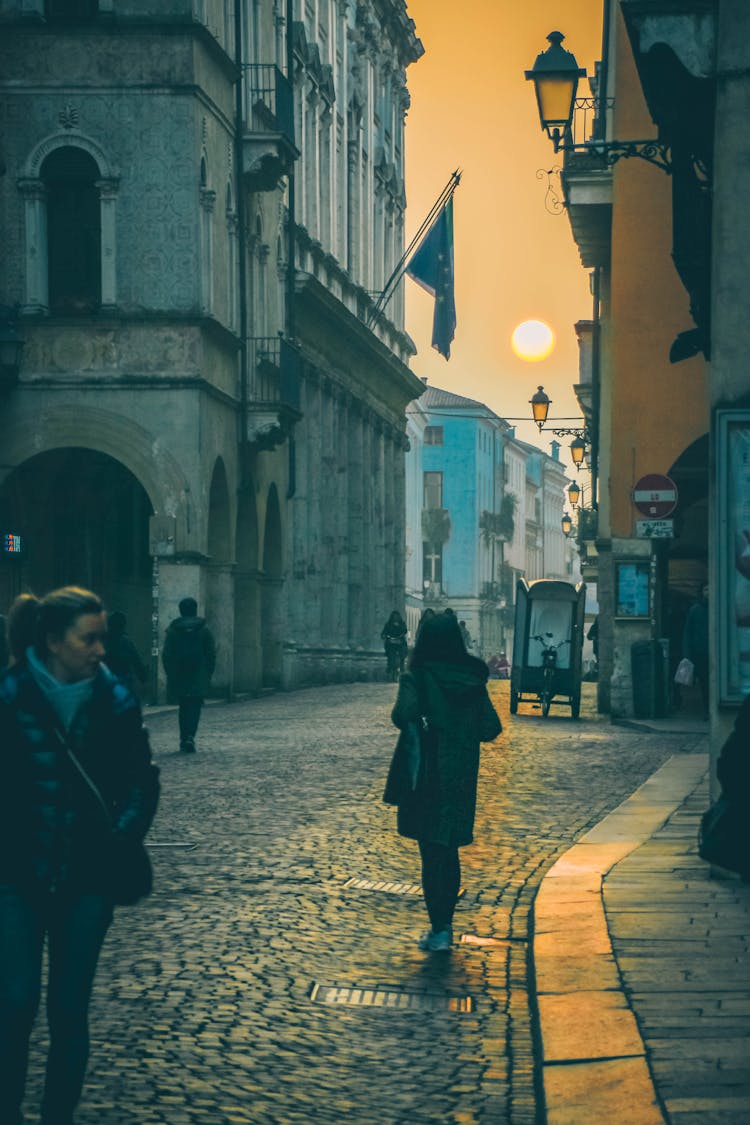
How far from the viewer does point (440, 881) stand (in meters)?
9.39

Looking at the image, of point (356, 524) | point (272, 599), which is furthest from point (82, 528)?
point (356, 524)

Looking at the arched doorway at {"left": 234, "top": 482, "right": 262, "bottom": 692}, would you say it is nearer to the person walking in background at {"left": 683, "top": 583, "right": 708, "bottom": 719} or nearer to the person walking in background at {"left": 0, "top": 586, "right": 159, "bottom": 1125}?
the person walking in background at {"left": 683, "top": 583, "right": 708, "bottom": 719}

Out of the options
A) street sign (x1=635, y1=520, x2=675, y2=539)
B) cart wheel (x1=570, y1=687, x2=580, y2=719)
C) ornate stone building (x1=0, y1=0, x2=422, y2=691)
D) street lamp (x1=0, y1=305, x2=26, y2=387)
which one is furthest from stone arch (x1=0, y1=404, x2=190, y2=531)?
street sign (x1=635, y1=520, x2=675, y2=539)

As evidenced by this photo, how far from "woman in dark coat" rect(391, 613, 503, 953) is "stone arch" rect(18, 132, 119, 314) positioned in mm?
23148

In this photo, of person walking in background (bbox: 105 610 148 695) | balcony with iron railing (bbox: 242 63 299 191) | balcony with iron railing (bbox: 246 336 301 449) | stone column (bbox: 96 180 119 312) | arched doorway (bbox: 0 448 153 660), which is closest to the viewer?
person walking in background (bbox: 105 610 148 695)

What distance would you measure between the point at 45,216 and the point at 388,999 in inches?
991

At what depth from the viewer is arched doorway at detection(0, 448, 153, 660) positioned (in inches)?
1272

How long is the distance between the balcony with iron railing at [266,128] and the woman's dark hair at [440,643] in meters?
27.9

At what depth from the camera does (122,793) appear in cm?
570

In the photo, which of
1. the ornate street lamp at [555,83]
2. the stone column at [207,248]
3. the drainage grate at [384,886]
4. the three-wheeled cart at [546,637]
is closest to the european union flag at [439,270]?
the stone column at [207,248]

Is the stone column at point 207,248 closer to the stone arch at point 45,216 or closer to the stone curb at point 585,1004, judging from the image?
the stone arch at point 45,216

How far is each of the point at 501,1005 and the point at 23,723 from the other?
10.8ft

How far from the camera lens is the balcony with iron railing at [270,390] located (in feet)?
121

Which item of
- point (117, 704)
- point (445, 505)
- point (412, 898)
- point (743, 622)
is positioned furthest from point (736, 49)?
point (445, 505)
